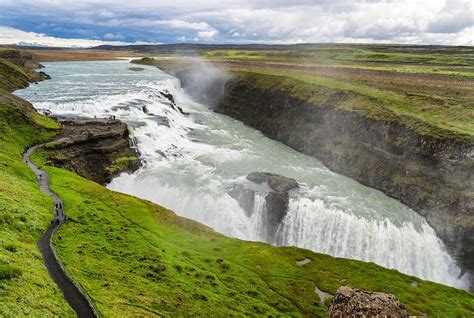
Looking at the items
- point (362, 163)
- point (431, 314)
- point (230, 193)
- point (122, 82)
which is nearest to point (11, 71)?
point (122, 82)

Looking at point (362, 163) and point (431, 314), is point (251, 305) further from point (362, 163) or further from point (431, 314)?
point (362, 163)

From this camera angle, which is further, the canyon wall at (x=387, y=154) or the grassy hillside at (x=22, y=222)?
the canyon wall at (x=387, y=154)

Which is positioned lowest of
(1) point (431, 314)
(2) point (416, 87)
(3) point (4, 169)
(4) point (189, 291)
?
(1) point (431, 314)

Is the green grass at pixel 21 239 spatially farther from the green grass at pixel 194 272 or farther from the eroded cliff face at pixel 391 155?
the eroded cliff face at pixel 391 155

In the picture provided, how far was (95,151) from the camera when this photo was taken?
5572 centimetres

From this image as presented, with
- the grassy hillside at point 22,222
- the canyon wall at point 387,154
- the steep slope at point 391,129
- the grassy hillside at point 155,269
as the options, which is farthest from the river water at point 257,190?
the grassy hillside at point 22,222

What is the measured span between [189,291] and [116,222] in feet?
42.5

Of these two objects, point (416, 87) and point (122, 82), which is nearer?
point (416, 87)

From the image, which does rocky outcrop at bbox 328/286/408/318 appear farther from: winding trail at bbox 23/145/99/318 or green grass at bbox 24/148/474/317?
winding trail at bbox 23/145/99/318

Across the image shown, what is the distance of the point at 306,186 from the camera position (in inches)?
2110

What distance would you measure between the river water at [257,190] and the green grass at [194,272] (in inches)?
340

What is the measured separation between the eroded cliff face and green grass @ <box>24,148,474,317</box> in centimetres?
1618

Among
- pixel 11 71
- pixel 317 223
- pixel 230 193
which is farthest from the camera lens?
pixel 11 71

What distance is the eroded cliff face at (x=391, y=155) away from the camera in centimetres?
4606
